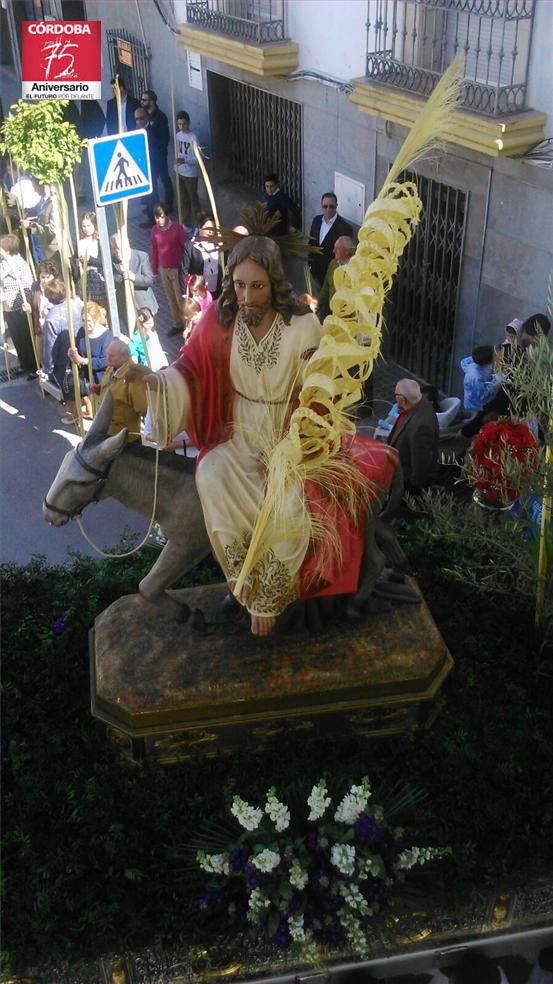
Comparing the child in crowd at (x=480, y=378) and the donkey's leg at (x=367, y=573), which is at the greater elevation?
the donkey's leg at (x=367, y=573)

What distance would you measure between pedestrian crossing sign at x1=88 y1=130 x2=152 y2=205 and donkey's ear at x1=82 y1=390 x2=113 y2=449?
2585mm

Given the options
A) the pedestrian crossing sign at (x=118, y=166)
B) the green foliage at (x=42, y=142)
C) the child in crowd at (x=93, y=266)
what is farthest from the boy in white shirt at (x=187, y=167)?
the pedestrian crossing sign at (x=118, y=166)

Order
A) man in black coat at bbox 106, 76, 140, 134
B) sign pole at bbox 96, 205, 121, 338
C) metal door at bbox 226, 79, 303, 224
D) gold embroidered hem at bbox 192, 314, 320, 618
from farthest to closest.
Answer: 1. man in black coat at bbox 106, 76, 140, 134
2. metal door at bbox 226, 79, 303, 224
3. sign pole at bbox 96, 205, 121, 338
4. gold embroidered hem at bbox 192, 314, 320, 618

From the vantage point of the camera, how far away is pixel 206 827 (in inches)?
168

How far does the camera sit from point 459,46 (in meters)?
7.38

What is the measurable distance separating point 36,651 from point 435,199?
5605mm

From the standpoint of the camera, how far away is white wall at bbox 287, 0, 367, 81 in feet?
27.0

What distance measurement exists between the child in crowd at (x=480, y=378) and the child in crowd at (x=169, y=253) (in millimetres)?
3785

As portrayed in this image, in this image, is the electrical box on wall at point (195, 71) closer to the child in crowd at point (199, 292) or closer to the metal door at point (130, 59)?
the metal door at point (130, 59)

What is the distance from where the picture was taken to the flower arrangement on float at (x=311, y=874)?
3850 mm

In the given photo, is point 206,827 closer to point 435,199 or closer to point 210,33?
point 435,199

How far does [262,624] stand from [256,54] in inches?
278

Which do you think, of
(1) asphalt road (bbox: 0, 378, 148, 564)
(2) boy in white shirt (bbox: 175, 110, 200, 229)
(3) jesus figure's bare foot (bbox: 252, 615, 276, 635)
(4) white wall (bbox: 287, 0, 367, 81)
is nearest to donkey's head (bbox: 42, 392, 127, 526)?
(3) jesus figure's bare foot (bbox: 252, 615, 276, 635)

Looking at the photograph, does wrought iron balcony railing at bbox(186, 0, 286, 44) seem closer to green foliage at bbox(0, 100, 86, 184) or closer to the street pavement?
the street pavement
